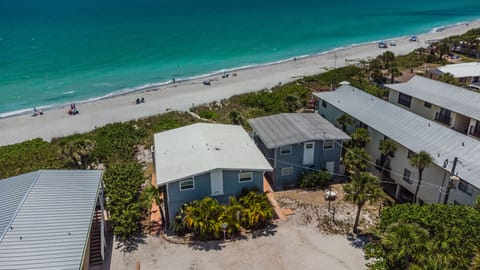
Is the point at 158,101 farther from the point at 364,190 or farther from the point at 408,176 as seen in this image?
the point at 364,190

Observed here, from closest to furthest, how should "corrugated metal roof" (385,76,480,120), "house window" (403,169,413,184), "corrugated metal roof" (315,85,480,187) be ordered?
"corrugated metal roof" (315,85,480,187) < "house window" (403,169,413,184) < "corrugated metal roof" (385,76,480,120)

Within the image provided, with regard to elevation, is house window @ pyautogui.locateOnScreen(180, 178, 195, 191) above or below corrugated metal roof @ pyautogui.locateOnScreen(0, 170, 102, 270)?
below

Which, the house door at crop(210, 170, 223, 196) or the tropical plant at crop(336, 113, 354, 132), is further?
the tropical plant at crop(336, 113, 354, 132)

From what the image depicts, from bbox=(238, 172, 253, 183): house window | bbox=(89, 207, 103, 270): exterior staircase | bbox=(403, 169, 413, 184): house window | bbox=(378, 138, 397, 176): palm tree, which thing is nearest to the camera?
bbox=(89, 207, 103, 270): exterior staircase

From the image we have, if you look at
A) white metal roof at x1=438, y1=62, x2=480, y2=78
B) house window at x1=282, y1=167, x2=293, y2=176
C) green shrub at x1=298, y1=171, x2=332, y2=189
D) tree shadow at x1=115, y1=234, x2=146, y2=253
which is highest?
white metal roof at x1=438, y1=62, x2=480, y2=78

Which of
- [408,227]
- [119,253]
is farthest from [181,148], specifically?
[408,227]

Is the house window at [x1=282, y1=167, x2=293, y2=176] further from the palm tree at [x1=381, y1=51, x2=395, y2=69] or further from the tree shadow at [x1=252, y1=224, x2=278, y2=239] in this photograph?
the palm tree at [x1=381, y1=51, x2=395, y2=69]

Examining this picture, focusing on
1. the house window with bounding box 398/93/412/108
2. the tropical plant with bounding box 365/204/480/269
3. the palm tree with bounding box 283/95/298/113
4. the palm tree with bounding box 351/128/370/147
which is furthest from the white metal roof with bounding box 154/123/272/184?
the house window with bounding box 398/93/412/108
